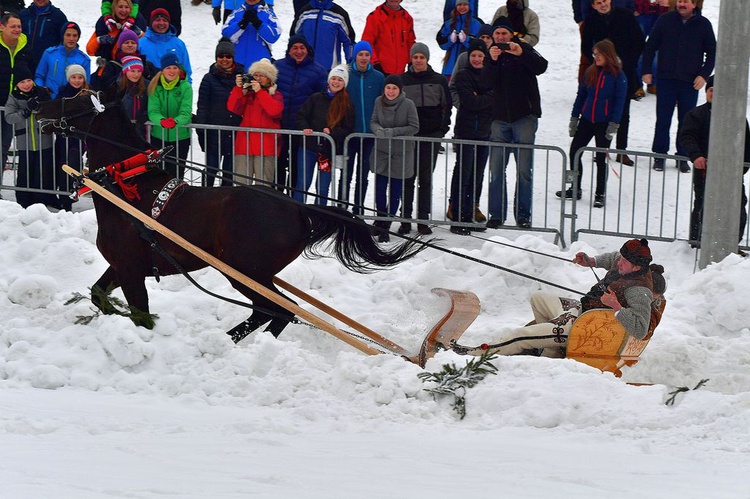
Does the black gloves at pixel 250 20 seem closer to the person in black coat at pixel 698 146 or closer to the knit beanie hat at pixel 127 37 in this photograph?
the knit beanie hat at pixel 127 37

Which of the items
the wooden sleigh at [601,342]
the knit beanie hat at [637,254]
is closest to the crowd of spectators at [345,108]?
the knit beanie hat at [637,254]

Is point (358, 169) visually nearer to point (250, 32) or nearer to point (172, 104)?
point (172, 104)

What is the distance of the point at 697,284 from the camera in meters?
9.34

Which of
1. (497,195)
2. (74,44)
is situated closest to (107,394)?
(497,195)

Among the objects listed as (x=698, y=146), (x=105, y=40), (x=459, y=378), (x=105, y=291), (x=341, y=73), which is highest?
(x=105, y=40)

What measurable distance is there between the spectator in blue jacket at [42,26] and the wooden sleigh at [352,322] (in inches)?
233

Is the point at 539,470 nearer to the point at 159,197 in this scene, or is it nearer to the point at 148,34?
the point at 159,197

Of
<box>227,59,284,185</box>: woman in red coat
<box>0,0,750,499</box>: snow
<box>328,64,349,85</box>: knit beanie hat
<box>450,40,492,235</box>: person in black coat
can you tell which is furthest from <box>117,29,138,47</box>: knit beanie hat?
<box>450,40,492,235</box>: person in black coat

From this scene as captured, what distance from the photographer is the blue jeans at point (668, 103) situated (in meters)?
13.2

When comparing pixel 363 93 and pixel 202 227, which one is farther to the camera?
pixel 363 93

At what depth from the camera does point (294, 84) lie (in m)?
11.7

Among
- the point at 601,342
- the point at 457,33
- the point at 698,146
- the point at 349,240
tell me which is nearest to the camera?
the point at 601,342

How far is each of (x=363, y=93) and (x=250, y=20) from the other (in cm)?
245

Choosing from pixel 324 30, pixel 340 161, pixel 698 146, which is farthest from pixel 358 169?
pixel 698 146
